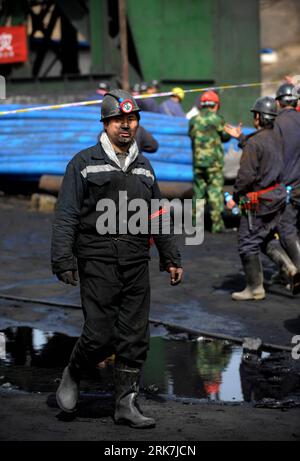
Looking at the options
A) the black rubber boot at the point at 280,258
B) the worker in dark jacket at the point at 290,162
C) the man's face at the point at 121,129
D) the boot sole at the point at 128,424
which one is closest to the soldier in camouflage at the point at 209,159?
the worker in dark jacket at the point at 290,162

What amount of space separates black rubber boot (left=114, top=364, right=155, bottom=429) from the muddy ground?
0.08 m

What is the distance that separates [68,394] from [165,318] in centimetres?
347

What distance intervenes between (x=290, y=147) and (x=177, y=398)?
4.55 metres

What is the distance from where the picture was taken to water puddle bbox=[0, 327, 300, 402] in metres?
7.66

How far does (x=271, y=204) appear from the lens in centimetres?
1058

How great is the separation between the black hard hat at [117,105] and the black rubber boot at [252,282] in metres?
4.37

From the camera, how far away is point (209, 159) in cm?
1555

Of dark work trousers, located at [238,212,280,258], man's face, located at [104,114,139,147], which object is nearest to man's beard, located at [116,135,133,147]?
man's face, located at [104,114,139,147]

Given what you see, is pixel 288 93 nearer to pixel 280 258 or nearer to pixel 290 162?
pixel 290 162

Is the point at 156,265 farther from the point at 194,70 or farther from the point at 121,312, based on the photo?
the point at 194,70

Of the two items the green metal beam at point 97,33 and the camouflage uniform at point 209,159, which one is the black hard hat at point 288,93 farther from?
the green metal beam at point 97,33

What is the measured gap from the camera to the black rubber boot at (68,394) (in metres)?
6.61

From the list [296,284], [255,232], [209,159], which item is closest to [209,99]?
[209,159]
